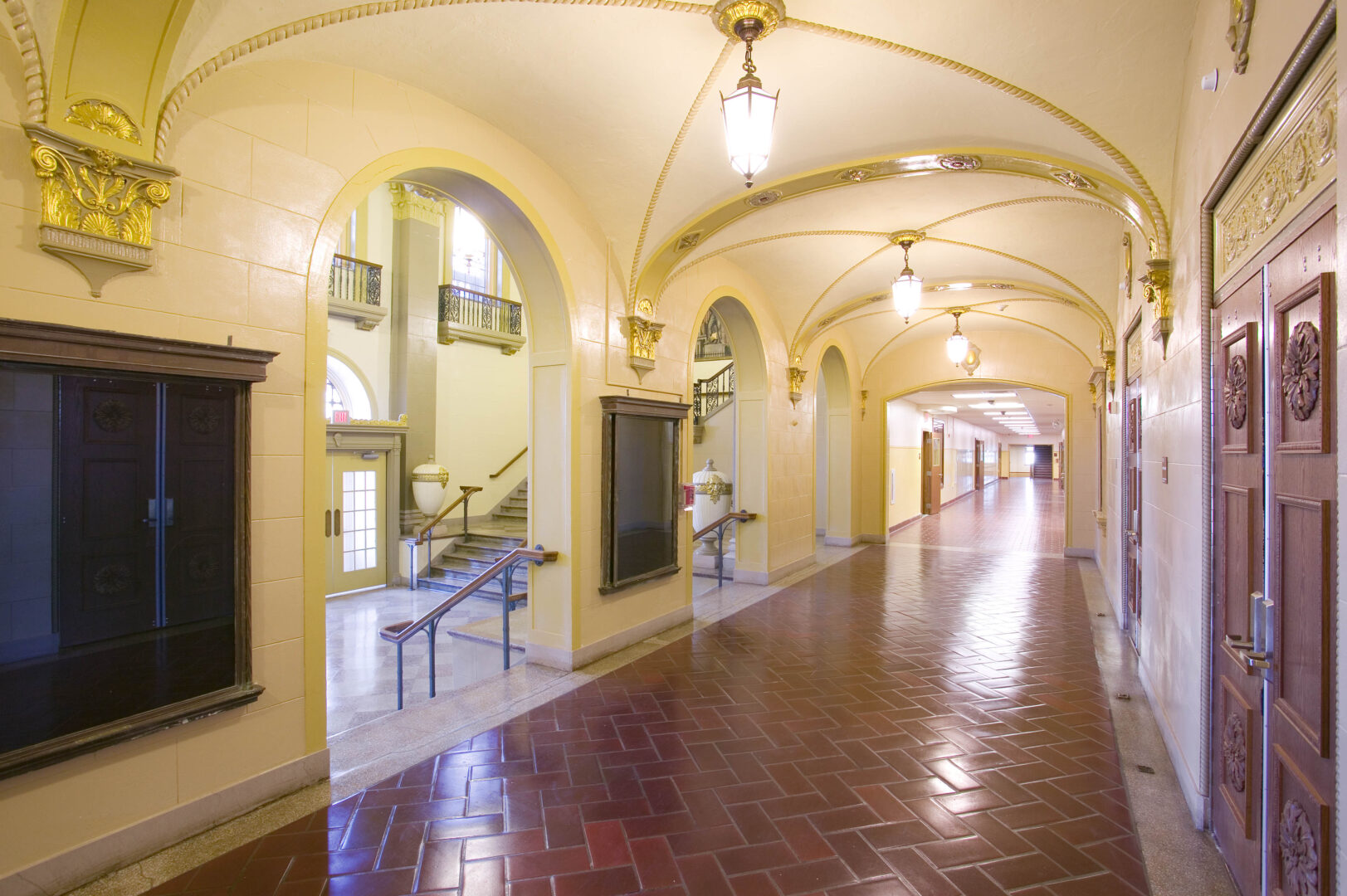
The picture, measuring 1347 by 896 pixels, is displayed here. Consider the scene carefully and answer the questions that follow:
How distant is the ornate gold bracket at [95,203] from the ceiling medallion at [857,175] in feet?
12.7

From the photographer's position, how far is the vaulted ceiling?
9.65 ft

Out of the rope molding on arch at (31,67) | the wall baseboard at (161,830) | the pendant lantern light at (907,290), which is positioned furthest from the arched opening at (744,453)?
the rope molding on arch at (31,67)

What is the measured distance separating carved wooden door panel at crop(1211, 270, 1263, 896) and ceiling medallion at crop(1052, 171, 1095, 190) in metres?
1.85

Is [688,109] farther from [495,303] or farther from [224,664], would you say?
[495,303]

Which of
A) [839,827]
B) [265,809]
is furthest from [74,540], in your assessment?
[839,827]

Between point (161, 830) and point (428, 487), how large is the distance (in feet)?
26.1

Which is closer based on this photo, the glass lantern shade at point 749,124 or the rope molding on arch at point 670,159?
the glass lantern shade at point 749,124

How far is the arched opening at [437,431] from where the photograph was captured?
489cm

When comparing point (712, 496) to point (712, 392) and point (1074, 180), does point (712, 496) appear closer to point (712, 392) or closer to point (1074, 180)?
point (712, 392)

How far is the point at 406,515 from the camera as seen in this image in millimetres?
10133

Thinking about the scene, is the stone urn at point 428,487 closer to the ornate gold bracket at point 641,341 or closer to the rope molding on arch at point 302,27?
the ornate gold bracket at point 641,341

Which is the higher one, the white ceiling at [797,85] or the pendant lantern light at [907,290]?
the white ceiling at [797,85]

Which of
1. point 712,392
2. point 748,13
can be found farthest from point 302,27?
point 712,392

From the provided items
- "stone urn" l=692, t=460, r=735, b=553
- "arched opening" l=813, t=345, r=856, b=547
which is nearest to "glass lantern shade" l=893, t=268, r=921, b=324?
"stone urn" l=692, t=460, r=735, b=553
